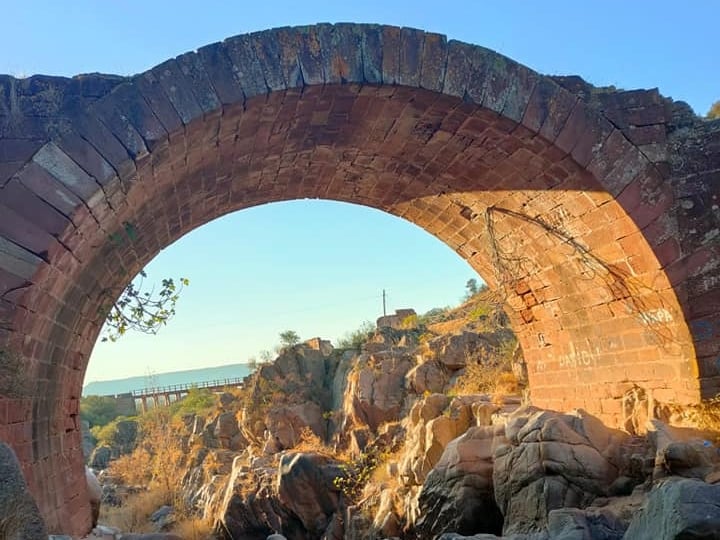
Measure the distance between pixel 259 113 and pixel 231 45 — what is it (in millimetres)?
568

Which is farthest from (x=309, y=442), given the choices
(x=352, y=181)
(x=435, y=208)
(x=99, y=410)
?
(x=99, y=410)

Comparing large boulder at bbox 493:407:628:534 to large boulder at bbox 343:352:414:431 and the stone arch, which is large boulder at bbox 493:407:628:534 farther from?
large boulder at bbox 343:352:414:431

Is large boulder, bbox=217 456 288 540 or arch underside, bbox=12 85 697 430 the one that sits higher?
arch underside, bbox=12 85 697 430

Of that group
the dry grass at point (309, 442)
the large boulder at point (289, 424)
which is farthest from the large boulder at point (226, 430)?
the dry grass at point (309, 442)

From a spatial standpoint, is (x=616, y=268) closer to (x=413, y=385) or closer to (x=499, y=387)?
(x=499, y=387)

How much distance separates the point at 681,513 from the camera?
3545 millimetres

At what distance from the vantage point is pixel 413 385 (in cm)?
1808

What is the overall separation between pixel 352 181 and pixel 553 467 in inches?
150

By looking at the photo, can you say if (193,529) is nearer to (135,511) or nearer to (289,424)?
(135,511)

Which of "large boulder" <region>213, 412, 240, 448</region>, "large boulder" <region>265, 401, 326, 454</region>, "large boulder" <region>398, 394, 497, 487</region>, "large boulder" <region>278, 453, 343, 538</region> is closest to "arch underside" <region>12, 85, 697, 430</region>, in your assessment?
"large boulder" <region>398, 394, 497, 487</region>

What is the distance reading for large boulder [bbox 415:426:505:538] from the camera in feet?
24.6

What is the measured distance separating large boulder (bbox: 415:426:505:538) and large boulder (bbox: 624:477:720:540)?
3.62m

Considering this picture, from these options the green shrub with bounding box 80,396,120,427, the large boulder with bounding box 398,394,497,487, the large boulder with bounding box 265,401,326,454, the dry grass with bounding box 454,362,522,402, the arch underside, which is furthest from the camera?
the green shrub with bounding box 80,396,120,427

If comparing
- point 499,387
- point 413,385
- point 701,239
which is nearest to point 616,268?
point 701,239
